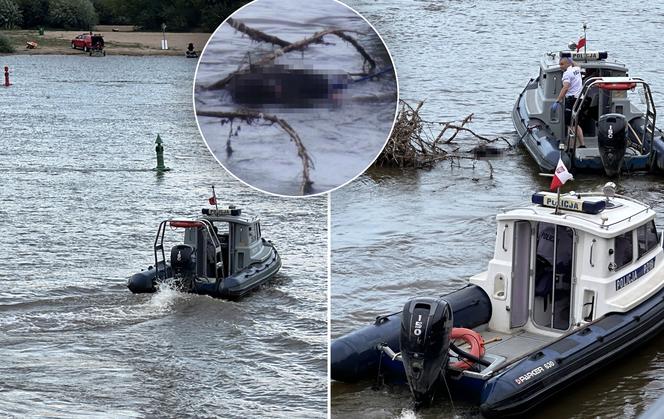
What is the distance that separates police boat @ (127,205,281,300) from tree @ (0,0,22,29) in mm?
54967

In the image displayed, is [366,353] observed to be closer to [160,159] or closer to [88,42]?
[160,159]

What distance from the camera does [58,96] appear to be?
45.2m

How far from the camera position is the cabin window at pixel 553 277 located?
32.1 feet

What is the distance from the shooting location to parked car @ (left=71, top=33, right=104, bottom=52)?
6241cm

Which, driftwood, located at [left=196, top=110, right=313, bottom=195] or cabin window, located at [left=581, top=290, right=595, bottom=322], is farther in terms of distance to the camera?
cabin window, located at [left=581, top=290, right=595, bottom=322]

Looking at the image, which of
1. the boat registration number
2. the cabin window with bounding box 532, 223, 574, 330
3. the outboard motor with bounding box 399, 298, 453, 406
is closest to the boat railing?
the cabin window with bounding box 532, 223, 574, 330

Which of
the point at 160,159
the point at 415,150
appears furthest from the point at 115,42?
the point at 415,150

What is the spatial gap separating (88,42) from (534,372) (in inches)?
2260

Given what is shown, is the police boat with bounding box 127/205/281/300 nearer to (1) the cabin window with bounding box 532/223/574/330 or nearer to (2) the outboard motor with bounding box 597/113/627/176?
(2) the outboard motor with bounding box 597/113/627/176

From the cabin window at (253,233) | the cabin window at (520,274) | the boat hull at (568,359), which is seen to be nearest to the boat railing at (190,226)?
the cabin window at (253,233)

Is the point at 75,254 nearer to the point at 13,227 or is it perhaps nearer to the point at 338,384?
the point at 13,227

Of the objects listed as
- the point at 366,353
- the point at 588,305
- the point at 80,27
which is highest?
the point at 80,27

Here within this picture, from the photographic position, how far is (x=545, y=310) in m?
9.95

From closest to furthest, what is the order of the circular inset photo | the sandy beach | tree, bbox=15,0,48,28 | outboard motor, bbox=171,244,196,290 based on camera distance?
the circular inset photo
outboard motor, bbox=171,244,196,290
the sandy beach
tree, bbox=15,0,48,28
